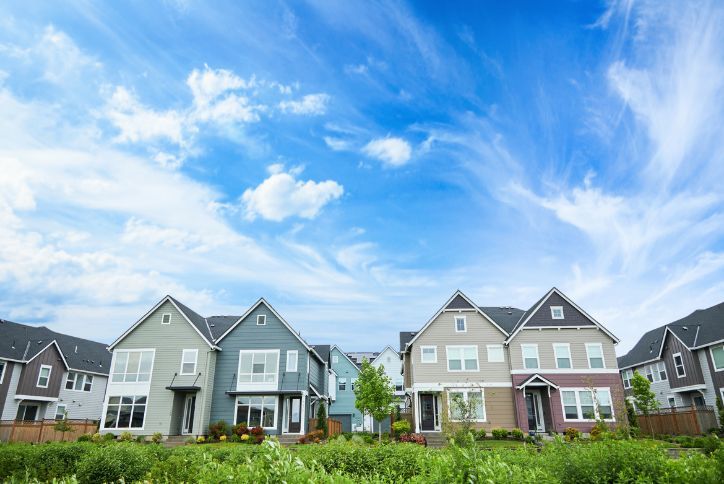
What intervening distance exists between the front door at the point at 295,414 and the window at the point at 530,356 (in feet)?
57.6

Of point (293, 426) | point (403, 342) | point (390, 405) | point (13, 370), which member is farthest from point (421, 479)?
point (13, 370)

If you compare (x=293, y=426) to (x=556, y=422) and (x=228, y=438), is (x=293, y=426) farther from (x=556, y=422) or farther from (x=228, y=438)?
(x=556, y=422)

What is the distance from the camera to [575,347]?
3534 centimetres

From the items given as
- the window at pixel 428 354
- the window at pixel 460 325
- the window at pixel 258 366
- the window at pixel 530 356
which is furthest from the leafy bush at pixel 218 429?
the window at pixel 530 356

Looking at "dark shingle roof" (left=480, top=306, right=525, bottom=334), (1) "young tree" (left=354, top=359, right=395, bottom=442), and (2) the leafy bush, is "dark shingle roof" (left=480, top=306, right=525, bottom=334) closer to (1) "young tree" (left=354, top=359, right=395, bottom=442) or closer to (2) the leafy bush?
(1) "young tree" (left=354, top=359, right=395, bottom=442)

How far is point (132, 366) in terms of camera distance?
36000 mm

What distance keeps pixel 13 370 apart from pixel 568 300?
4572 centimetres

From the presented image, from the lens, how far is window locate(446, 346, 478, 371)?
35.7 m

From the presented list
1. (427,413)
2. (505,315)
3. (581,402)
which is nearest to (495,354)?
(505,315)

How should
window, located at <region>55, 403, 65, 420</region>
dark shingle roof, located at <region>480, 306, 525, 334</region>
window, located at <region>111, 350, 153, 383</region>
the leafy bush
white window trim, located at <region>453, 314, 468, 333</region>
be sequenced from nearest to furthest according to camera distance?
1. the leafy bush
2. window, located at <region>111, 350, 153, 383</region>
3. white window trim, located at <region>453, 314, 468, 333</region>
4. dark shingle roof, located at <region>480, 306, 525, 334</region>
5. window, located at <region>55, 403, 65, 420</region>

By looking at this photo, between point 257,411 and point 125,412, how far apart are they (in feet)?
31.8

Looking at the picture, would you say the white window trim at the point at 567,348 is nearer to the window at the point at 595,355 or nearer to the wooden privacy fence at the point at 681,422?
the window at the point at 595,355

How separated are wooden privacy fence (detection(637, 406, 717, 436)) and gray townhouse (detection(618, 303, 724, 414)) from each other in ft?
7.27

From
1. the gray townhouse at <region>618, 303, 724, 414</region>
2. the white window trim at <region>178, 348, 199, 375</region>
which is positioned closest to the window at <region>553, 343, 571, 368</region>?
the gray townhouse at <region>618, 303, 724, 414</region>
